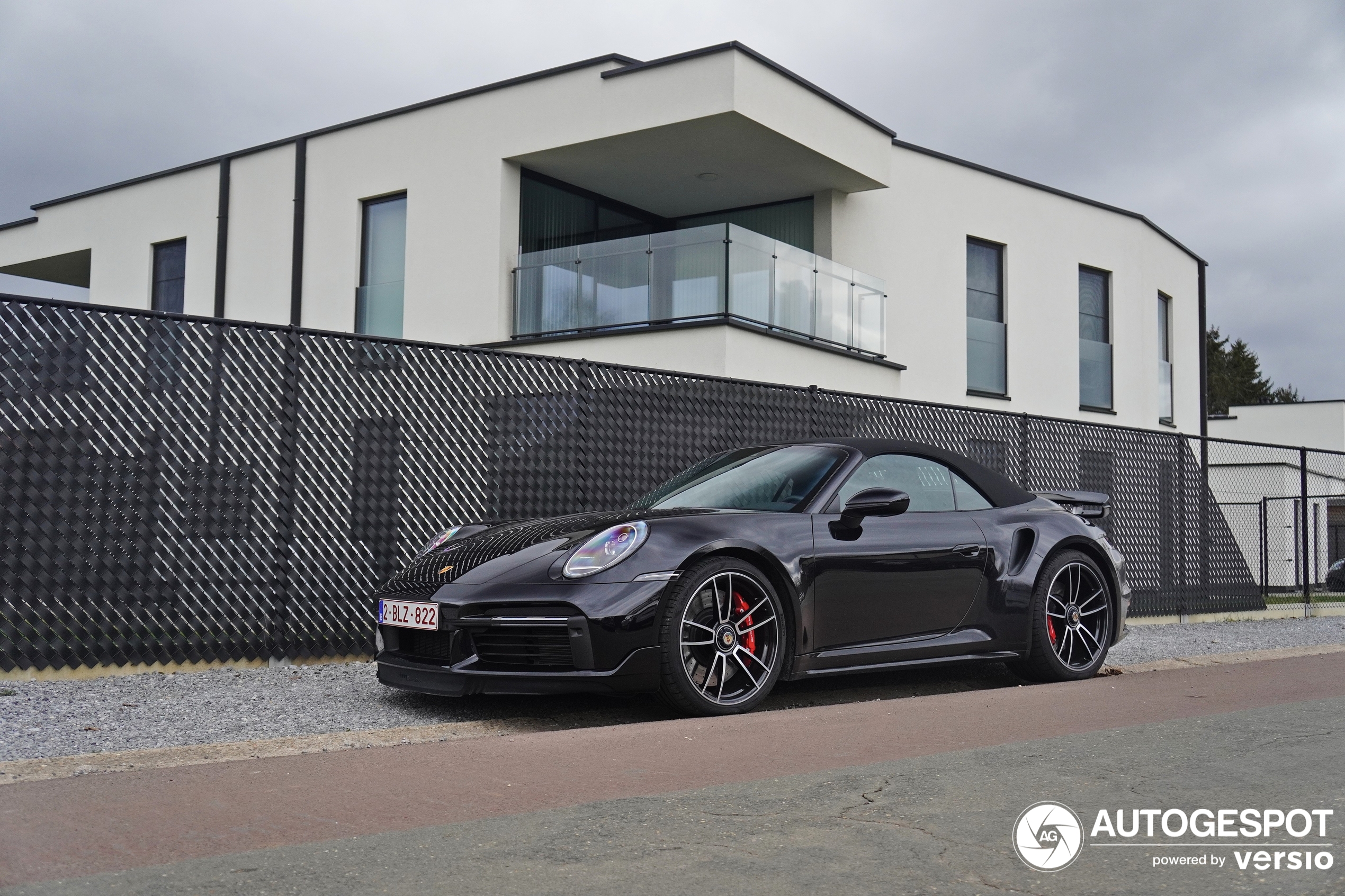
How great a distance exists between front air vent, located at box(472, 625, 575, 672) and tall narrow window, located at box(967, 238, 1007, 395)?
17.3 meters

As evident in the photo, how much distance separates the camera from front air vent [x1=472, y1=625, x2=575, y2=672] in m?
5.52

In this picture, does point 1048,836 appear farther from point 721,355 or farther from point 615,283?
point 615,283

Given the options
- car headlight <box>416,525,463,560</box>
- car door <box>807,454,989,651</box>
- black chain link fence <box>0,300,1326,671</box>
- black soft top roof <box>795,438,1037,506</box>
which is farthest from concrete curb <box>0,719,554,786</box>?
black soft top roof <box>795,438,1037,506</box>

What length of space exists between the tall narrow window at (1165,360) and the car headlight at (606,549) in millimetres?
23278

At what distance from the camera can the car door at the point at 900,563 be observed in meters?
6.31

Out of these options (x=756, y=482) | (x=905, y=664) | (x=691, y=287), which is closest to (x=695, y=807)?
(x=905, y=664)

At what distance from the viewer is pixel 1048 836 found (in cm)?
350

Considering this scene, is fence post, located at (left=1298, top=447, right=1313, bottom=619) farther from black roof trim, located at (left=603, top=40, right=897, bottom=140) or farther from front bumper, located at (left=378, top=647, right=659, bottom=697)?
front bumper, located at (left=378, top=647, right=659, bottom=697)

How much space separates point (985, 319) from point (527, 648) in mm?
18163

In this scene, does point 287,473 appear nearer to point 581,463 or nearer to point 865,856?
point 581,463

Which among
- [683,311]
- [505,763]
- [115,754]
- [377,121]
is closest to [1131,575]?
[683,311]

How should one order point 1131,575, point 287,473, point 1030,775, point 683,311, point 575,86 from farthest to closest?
point 575,86 → point 683,311 → point 1131,575 → point 287,473 → point 1030,775

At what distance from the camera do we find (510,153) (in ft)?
58.7

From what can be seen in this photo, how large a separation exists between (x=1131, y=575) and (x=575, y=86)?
32.8ft
